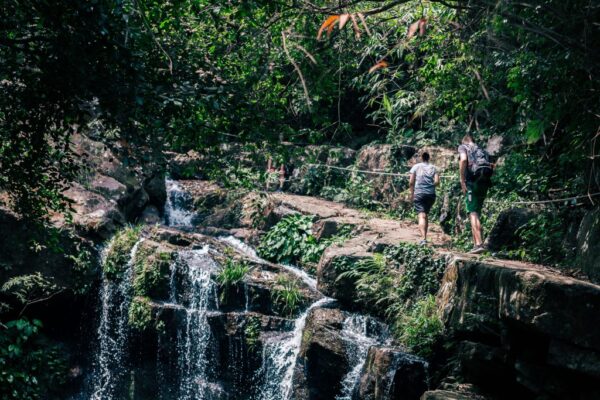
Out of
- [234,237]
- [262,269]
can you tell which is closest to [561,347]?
[262,269]

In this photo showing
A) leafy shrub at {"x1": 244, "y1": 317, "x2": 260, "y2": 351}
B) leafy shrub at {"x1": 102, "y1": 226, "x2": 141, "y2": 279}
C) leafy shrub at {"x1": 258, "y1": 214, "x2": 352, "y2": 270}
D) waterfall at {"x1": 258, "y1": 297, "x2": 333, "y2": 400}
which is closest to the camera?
waterfall at {"x1": 258, "y1": 297, "x2": 333, "y2": 400}

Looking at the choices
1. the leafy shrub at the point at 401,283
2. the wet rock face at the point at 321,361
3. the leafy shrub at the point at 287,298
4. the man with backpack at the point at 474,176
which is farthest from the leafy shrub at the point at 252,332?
the man with backpack at the point at 474,176

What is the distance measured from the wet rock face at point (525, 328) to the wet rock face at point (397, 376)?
67cm

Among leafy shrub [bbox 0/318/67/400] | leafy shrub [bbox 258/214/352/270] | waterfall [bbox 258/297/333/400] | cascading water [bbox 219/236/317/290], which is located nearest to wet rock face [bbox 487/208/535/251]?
waterfall [bbox 258/297/333/400]

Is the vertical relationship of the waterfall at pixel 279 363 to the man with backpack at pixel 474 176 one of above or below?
below

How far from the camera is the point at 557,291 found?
5957mm

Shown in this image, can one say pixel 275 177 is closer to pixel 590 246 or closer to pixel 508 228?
pixel 508 228

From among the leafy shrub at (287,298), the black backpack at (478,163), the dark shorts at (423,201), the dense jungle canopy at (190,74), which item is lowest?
the leafy shrub at (287,298)

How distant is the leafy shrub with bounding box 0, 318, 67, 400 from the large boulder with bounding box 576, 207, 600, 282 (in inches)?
309

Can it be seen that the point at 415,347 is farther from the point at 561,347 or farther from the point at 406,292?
the point at 561,347

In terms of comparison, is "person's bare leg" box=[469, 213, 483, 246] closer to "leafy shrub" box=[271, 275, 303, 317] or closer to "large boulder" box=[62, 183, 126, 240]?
"leafy shrub" box=[271, 275, 303, 317]

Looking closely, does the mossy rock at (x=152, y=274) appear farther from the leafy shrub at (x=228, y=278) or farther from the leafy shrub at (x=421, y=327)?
the leafy shrub at (x=421, y=327)

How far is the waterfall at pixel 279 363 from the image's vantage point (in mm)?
10188

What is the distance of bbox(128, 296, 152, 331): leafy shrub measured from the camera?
11109 mm
